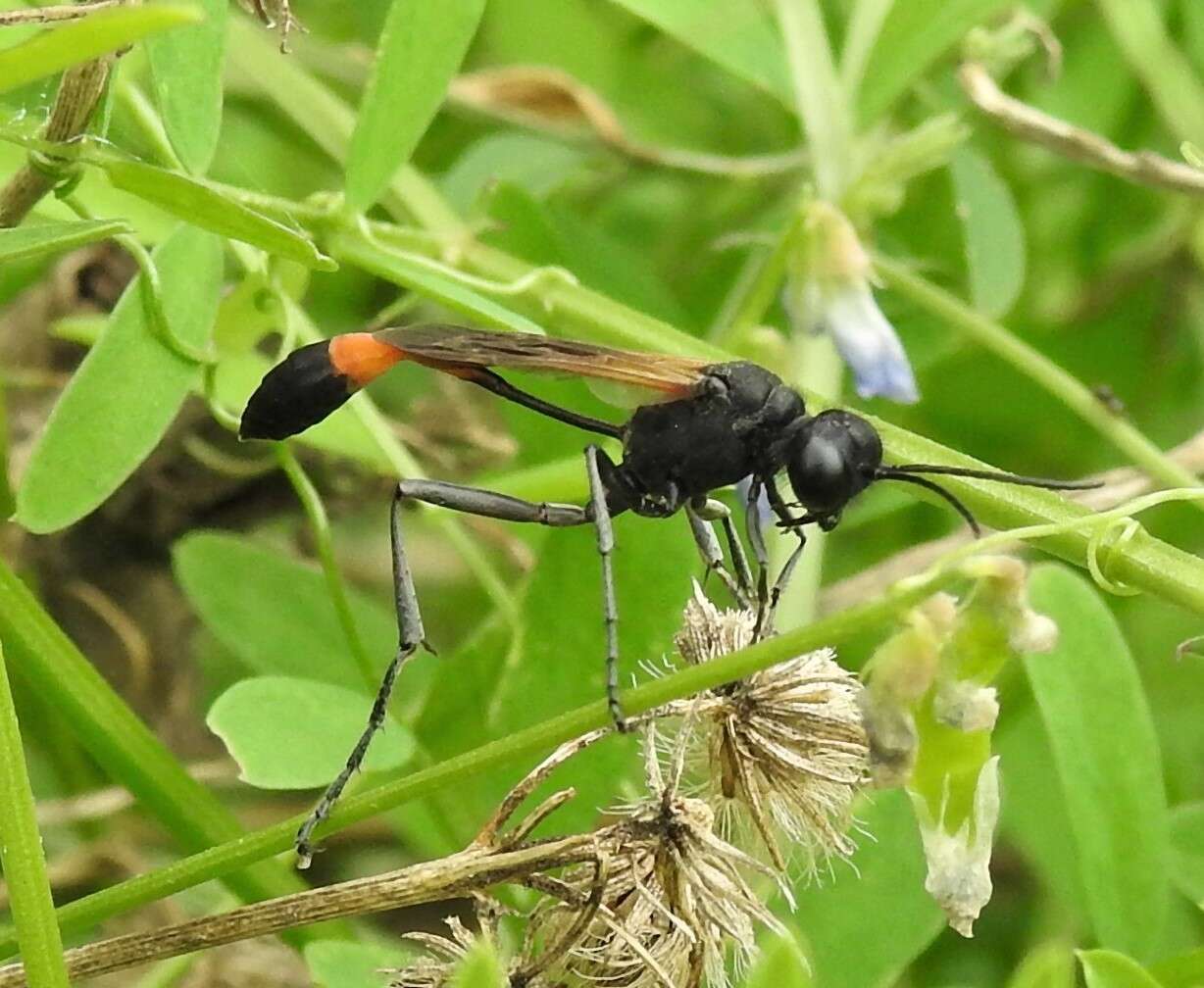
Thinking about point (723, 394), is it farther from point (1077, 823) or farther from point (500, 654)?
point (1077, 823)

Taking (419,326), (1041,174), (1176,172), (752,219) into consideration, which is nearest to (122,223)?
(419,326)

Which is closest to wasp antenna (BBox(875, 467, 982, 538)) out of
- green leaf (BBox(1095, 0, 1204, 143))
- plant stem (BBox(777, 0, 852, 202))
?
plant stem (BBox(777, 0, 852, 202))

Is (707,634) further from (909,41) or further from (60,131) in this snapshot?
(909,41)

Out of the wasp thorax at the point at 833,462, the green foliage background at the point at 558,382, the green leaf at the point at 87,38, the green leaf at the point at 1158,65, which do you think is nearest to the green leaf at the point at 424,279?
the green foliage background at the point at 558,382

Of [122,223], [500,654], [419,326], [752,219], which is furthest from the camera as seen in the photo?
[752,219]

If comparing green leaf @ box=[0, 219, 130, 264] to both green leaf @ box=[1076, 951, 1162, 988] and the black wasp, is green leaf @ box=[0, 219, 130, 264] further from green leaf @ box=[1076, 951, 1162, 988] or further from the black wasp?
green leaf @ box=[1076, 951, 1162, 988]
